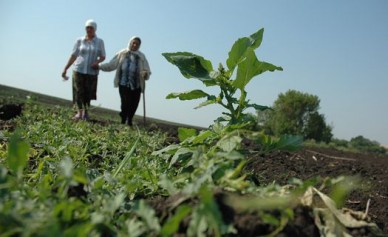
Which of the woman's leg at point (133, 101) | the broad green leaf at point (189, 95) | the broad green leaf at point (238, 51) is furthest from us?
the woman's leg at point (133, 101)

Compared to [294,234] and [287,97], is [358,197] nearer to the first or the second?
[294,234]

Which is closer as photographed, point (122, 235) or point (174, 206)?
point (122, 235)

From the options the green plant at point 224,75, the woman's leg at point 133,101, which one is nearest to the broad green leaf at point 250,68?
the green plant at point 224,75

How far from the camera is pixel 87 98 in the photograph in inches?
308

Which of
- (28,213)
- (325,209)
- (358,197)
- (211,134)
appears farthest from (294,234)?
(358,197)

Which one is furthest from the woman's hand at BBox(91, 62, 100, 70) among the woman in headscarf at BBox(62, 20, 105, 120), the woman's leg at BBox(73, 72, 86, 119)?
the woman's leg at BBox(73, 72, 86, 119)

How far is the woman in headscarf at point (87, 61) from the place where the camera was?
25.0ft

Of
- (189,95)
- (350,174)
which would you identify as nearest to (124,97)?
(350,174)

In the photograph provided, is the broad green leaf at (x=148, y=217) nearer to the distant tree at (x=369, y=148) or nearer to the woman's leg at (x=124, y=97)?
the woman's leg at (x=124, y=97)

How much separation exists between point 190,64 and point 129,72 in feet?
20.8

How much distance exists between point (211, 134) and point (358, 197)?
2340 millimetres

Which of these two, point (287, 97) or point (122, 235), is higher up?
point (287, 97)

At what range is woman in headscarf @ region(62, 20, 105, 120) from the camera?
25.0ft

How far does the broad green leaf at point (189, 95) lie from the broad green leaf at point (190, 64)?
8 cm
